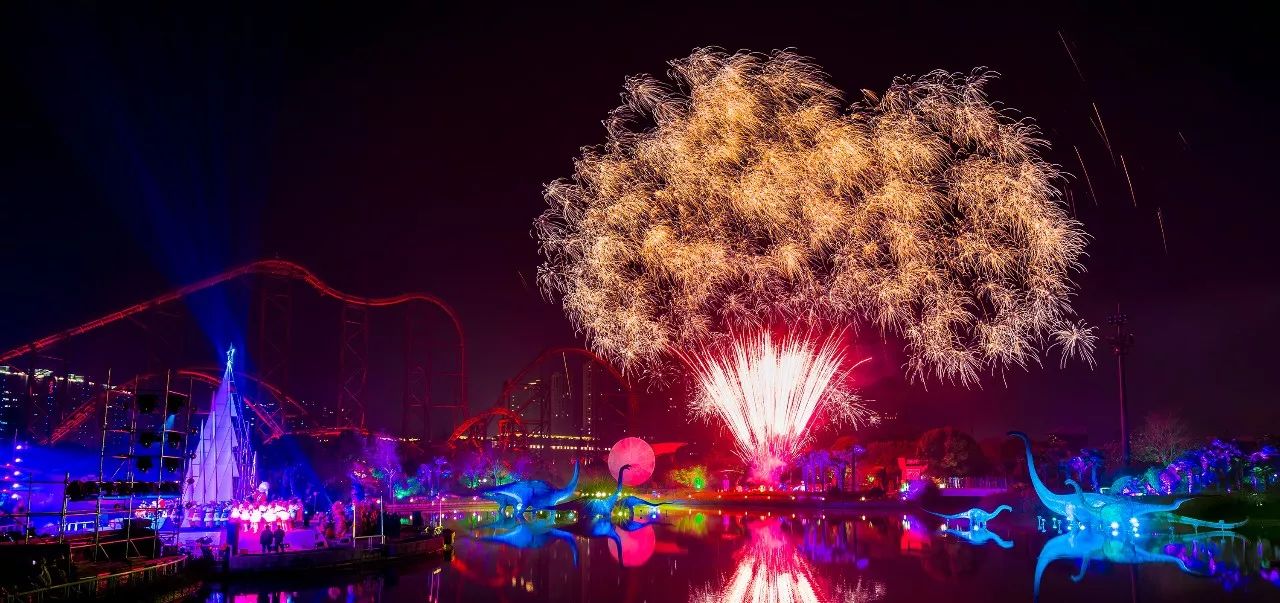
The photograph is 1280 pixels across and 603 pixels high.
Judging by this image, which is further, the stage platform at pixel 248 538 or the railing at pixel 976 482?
the railing at pixel 976 482

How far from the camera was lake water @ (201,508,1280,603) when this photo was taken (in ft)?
52.2

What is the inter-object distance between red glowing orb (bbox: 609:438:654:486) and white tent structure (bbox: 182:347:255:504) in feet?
71.3

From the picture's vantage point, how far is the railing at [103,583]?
13.0 meters

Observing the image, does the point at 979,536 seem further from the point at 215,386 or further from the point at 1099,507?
the point at 215,386

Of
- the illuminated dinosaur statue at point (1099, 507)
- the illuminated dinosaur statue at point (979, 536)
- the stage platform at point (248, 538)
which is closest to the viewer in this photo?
the stage platform at point (248, 538)

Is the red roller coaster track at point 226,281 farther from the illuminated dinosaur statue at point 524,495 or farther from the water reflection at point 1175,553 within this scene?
the water reflection at point 1175,553

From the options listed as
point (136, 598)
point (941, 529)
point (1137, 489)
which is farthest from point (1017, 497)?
point (136, 598)

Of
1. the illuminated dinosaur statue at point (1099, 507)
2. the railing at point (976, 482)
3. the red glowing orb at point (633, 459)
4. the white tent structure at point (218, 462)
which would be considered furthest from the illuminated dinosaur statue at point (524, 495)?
the railing at point (976, 482)

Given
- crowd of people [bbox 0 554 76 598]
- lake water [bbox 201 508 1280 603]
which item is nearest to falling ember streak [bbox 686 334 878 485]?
lake water [bbox 201 508 1280 603]

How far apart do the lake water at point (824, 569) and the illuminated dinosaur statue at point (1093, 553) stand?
0.13ft

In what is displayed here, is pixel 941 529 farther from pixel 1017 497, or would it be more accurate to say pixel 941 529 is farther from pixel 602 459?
pixel 602 459

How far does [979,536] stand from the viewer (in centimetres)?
2531

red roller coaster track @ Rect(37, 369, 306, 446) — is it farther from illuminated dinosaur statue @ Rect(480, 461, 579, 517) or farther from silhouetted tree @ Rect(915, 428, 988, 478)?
silhouetted tree @ Rect(915, 428, 988, 478)

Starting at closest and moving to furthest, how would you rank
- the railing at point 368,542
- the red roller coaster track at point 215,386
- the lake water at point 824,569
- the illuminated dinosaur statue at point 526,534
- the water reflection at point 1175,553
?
the lake water at point 824,569, the water reflection at point 1175,553, the railing at point 368,542, the illuminated dinosaur statue at point 526,534, the red roller coaster track at point 215,386
